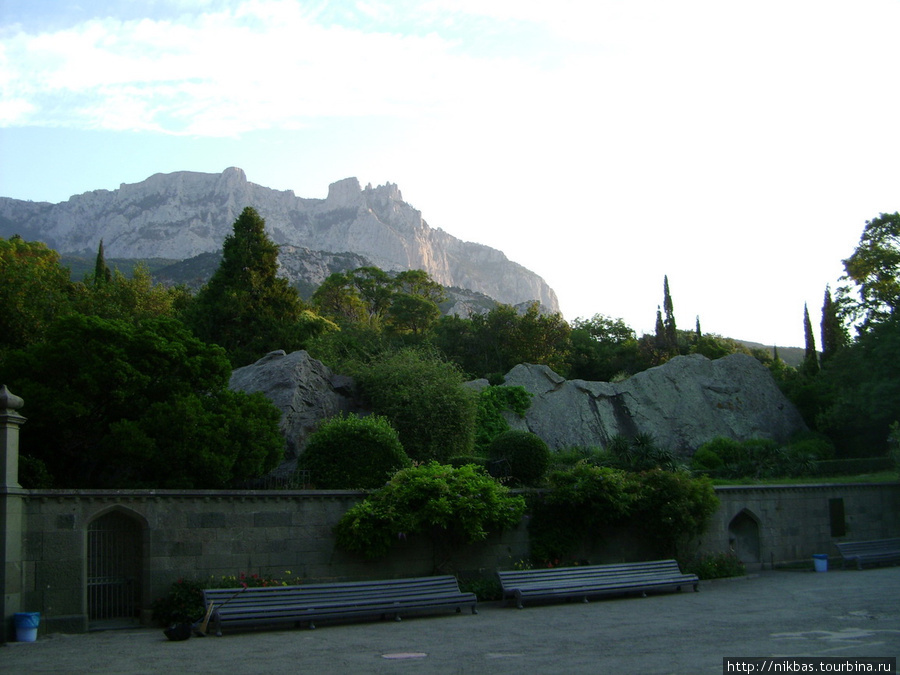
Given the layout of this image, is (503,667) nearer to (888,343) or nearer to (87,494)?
(87,494)

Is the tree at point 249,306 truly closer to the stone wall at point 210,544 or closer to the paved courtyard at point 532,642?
the stone wall at point 210,544

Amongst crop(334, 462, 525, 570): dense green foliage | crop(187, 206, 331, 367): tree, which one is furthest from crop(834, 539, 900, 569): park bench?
crop(187, 206, 331, 367): tree

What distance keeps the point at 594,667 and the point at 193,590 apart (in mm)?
8440

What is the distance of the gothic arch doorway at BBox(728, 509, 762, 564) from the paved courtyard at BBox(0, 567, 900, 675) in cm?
634

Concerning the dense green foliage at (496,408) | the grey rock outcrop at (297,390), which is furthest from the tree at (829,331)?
the grey rock outcrop at (297,390)

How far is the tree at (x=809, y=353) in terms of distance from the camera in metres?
50.4

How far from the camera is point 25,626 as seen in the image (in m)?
13.2

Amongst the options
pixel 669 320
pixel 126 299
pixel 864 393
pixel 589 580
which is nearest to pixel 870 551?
pixel 589 580

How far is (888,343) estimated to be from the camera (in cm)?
3300

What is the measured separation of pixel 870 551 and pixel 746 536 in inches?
Result: 150

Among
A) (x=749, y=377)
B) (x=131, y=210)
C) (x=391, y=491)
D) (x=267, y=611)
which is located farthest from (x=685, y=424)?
(x=131, y=210)

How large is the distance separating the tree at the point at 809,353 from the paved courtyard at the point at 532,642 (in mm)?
36207

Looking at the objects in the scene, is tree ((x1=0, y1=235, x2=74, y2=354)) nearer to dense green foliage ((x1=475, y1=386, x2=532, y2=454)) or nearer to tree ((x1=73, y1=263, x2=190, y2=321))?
tree ((x1=73, y1=263, x2=190, y2=321))

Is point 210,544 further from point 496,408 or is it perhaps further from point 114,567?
point 496,408
